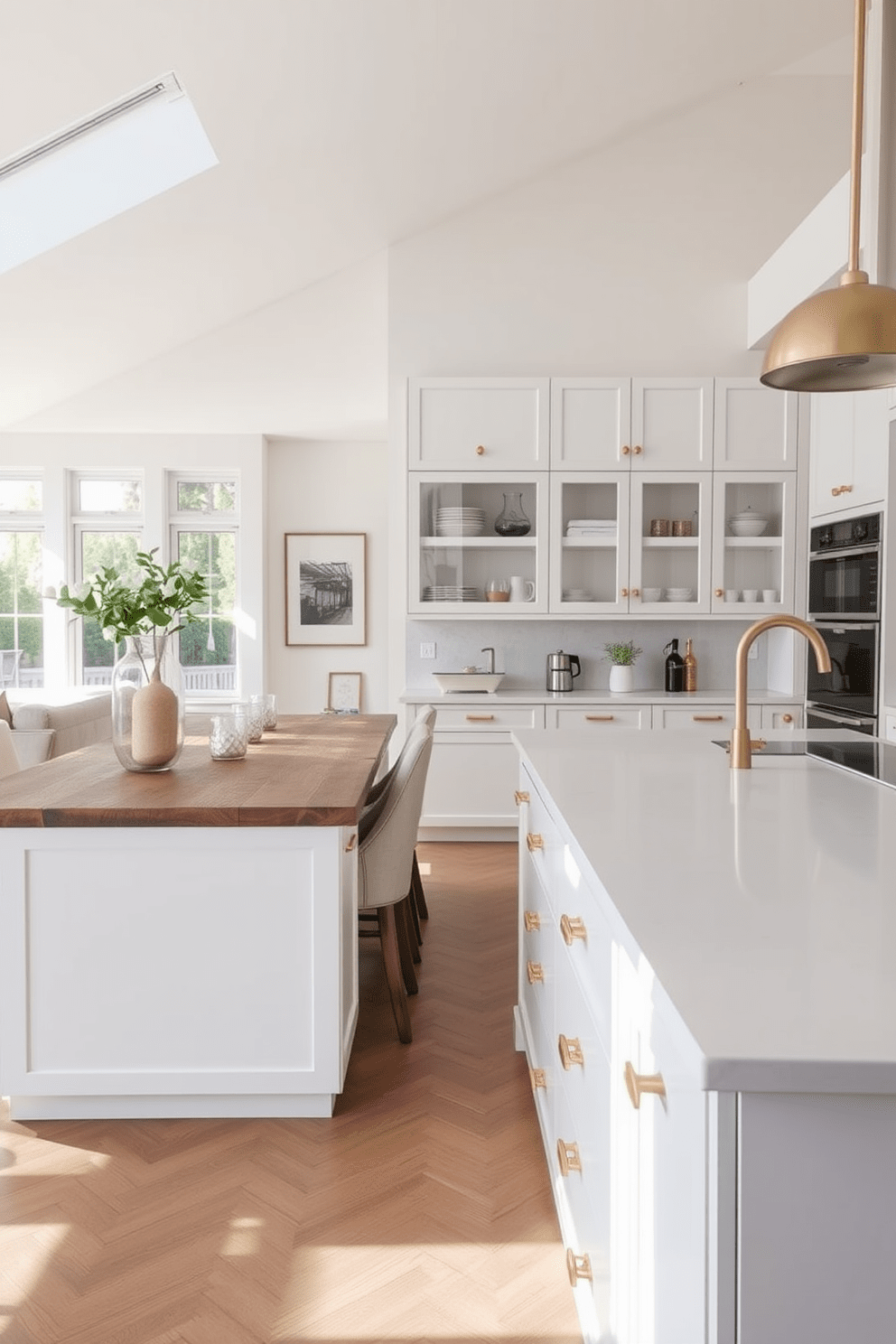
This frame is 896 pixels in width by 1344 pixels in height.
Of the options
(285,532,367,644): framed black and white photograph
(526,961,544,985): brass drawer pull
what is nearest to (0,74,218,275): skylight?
(285,532,367,644): framed black and white photograph

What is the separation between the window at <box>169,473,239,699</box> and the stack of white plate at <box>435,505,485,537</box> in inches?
115

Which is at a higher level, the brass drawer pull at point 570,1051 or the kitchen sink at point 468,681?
the kitchen sink at point 468,681

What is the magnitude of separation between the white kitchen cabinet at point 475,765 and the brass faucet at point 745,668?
303cm

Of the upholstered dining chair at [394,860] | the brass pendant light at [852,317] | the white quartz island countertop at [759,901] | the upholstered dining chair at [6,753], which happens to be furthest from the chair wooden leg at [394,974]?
the brass pendant light at [852,317]

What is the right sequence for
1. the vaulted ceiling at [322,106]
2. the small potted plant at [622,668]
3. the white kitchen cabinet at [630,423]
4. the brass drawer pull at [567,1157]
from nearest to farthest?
the brass drawer pull at [567,1157]
the vaulted ceiling at [322,106]
the white kitchen cabinet at [630,423]
the small potted plant at [622,668]

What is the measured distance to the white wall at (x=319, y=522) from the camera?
314 inches

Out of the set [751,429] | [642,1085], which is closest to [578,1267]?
[642,1085]

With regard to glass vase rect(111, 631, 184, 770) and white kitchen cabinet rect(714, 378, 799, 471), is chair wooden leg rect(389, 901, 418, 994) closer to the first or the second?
glass vase rect(111, 631, 184, 770)

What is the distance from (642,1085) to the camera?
0.98m

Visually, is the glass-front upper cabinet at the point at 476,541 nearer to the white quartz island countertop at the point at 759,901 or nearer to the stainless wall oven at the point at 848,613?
the stainless wall oven at the point at 848,613

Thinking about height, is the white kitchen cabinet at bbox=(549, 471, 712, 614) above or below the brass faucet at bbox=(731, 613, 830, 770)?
above

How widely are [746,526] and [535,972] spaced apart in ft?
11.6

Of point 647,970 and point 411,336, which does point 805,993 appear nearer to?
point 647,970

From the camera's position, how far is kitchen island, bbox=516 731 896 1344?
0.73 meters
